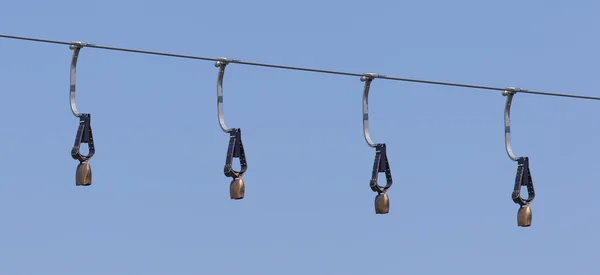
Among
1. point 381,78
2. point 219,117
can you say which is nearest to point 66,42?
point 219,117

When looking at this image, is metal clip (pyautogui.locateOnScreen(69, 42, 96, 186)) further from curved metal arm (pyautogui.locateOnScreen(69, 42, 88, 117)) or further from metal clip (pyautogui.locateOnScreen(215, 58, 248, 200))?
metal clip (pyautogui.locateOnScreen(215, 58, 248, 200))

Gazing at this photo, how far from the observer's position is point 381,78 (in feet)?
86.4

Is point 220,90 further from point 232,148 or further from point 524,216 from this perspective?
point 524,216

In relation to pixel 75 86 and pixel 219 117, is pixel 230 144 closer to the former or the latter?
pixel 219 117

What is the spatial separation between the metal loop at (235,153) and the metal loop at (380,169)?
1950mm

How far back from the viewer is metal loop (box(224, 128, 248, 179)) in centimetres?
2517

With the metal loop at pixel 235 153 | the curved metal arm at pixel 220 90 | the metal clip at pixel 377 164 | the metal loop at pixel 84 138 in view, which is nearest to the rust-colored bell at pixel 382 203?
the metal clip at pixel 377 164

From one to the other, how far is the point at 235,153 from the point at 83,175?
2344mm

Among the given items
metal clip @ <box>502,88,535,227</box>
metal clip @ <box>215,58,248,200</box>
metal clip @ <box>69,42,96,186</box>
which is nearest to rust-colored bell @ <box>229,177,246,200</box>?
metal clip @ <box>215,58,248,200</box>

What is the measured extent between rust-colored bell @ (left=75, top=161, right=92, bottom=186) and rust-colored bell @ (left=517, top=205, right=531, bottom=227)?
671cm

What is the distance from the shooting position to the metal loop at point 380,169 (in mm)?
25891

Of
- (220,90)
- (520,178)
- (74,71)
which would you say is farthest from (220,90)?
(520,178)

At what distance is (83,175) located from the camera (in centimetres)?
2430

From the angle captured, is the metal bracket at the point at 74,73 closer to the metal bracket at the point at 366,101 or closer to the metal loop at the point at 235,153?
the metal loop at the point at 235,153
